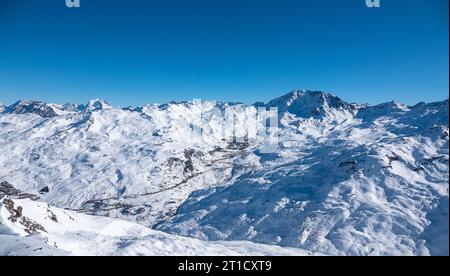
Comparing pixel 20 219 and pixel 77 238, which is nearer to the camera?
pixel 77 238

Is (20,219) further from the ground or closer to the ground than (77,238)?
closer to the ground

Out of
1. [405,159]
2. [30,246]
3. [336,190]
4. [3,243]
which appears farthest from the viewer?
[405,159]

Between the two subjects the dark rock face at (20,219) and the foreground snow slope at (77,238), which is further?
the dark rock face at (20,219)

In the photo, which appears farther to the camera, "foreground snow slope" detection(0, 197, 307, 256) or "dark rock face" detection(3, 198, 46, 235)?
"dark rock face" detection(3, 198, 46, 235)

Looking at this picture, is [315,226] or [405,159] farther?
[405,159]
